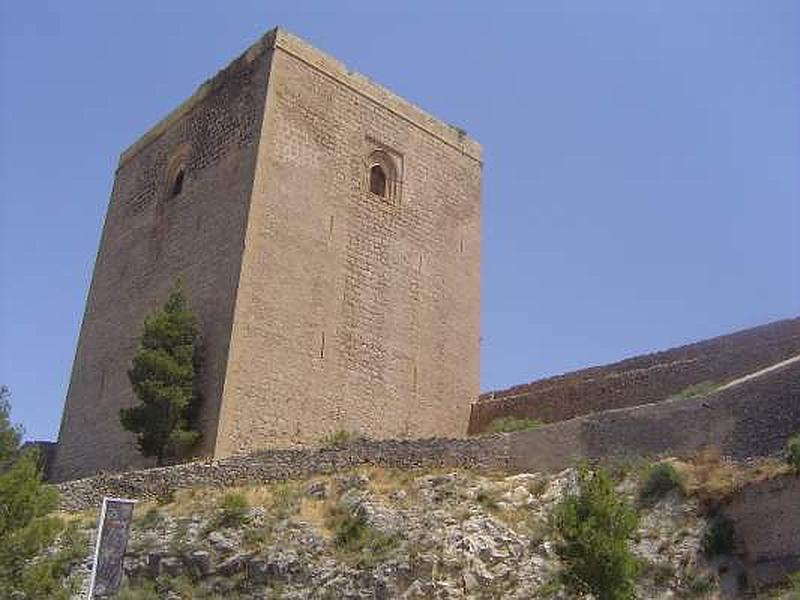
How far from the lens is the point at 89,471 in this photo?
21.7m

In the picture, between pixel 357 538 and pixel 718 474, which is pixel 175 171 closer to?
pixel 357 538

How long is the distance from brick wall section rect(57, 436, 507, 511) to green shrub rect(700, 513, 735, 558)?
393cm

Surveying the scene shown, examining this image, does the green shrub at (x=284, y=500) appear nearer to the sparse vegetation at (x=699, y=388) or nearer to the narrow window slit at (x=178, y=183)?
the sparse vegetation at (x=699, y=388)

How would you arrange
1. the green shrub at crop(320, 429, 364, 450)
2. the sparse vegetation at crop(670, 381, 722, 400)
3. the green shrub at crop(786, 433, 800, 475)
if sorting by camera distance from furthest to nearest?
1. the green shrub at crop(320, 429, 364, 450)
2. the sparse vegetation at crop(670, 381, 722, 400)
3. the green shrub at crop(786, 433, 800, 475)

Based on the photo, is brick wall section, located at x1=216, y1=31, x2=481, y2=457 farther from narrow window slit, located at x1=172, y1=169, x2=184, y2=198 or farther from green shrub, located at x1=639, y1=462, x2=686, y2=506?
green shrub, located at x1=639, y1=462, x2=686, y2=506

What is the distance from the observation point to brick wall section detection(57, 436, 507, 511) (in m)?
16.2

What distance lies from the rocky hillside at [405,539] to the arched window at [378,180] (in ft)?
28.3

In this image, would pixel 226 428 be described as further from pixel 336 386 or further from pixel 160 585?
pixel 160 585

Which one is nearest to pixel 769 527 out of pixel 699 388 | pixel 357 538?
pixel 357 538

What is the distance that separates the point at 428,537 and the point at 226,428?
5.72 metres

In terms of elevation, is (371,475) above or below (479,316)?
below

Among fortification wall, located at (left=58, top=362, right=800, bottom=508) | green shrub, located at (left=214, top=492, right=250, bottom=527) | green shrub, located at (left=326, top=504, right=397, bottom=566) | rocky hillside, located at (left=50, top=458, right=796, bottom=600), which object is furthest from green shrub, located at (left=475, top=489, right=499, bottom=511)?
green shrub, located at (left=214, top=492, right=250, bottom=527)

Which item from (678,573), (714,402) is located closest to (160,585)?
(678,573)

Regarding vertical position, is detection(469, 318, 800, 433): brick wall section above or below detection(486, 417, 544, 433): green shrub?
above
